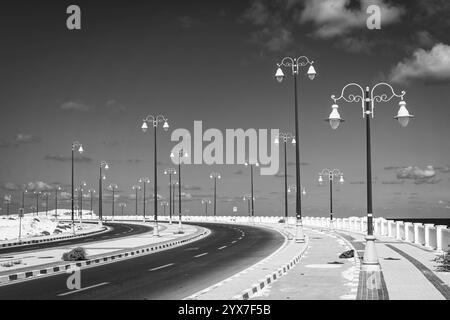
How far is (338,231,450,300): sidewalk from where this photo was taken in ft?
48.1

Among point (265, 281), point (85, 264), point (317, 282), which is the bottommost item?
point (85, 264)

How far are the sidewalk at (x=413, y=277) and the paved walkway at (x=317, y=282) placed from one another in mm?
1056

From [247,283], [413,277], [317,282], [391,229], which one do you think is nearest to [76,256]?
[247,283]

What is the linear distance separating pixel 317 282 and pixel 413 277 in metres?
3.12

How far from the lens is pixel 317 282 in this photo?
17453mm

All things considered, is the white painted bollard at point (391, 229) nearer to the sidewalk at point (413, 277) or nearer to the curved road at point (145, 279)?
the sidewalk at point (413, 277)

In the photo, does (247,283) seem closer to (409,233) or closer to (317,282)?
(317,282)

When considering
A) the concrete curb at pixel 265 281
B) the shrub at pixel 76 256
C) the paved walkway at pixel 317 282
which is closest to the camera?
the concrete curb at pixel 265 281

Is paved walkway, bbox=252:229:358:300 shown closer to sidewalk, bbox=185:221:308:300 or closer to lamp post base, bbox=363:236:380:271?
sidewalk, bbox=185:221:308:300

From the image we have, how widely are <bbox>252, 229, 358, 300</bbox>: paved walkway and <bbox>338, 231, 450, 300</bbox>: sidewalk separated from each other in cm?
106

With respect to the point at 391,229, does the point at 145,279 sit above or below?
above

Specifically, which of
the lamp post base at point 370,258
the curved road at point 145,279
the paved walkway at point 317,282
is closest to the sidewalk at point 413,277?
the lamp post base at point 370,258

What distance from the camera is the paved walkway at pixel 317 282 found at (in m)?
14.9
